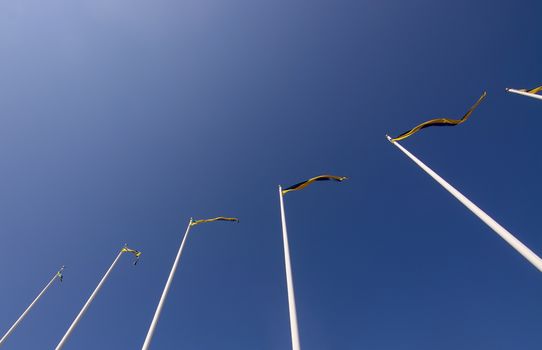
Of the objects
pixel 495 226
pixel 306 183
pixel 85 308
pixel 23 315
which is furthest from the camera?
pixel 23 315

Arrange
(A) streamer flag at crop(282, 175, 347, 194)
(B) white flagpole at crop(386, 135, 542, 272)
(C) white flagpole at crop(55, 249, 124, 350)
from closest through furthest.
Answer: (B) white flagpole at crop(386, 135, 542, 272) → (C) white flagpole at crop(55, 249, 124, 350) → (A) streamer flag at crop(282, 175, 347, 194)

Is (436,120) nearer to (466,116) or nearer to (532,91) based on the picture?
(466,116)

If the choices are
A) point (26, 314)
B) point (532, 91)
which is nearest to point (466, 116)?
point (532, 91)

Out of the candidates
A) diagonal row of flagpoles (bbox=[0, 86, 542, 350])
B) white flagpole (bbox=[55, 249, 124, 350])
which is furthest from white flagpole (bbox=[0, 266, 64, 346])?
white flagpole (bbox=[55, 249, 124, 350])

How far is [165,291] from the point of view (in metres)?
12.9

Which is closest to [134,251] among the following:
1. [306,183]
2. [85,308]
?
[85,308]

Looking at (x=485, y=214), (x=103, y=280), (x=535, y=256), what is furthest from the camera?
(x=103, y=280)

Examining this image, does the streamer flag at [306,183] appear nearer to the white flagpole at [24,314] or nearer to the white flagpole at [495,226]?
the white flagpole at [495,226]

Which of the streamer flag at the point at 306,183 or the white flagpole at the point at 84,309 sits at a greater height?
the streamer flag at the point at 306,183

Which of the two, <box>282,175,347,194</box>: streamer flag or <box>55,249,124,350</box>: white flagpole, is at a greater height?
<box>282,175,347,194</box>: streamer flag

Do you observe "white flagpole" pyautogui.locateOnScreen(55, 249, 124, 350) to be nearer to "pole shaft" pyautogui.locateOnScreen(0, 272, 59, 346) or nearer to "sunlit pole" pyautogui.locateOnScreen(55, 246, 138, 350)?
"sunlit pole" pyautogui.locateOnScreen(55, 246, 138, 350)

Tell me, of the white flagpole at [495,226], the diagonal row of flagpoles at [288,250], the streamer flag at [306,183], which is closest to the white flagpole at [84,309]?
the diagonal row of flagpoles at [288,250]

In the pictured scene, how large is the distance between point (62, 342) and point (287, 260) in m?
12.2

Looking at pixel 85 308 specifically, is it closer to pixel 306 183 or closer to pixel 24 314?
pixel 24 314
